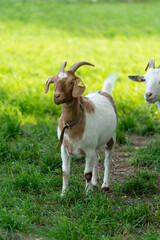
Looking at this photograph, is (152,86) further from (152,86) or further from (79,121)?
(79,121)

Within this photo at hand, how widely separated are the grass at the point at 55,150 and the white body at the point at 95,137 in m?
0.24

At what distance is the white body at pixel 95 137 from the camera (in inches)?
145

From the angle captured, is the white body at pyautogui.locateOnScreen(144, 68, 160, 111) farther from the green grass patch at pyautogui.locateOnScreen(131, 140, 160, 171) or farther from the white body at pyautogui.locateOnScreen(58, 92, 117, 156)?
the green grass patch at pyautogui.locateOnScreen(131, 140, 160, 171)

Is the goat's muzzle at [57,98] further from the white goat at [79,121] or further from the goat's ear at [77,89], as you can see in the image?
the goat's ear at [77,89]

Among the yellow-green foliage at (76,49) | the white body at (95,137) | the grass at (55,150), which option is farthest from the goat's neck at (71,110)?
the yellow-green foliage at (76,49)

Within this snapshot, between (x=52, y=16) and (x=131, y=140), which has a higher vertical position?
(x=52, y=16)

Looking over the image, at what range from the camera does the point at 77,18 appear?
1675cm

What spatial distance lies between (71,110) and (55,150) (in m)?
1.49

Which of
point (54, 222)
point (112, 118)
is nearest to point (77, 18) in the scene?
point (112, 118)

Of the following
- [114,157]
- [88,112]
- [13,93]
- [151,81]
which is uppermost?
[151,81]

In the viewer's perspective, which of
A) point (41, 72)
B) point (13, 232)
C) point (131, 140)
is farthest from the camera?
point (41, 72)

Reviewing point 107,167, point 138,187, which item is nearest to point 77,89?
point 107,167

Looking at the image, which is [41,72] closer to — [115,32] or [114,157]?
[114,157]

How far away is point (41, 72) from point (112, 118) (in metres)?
4.85
